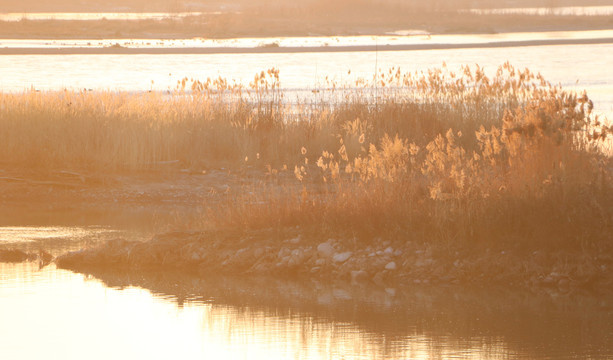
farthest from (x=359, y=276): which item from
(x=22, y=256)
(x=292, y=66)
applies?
(x=292, y=66)

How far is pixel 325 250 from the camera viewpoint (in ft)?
40.5

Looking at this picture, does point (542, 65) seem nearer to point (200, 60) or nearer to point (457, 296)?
point (200, 60)

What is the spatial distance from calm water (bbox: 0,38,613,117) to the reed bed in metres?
7.73

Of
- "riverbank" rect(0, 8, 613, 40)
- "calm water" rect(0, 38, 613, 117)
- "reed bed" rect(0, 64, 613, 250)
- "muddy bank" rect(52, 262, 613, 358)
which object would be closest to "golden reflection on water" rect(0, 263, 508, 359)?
"muddy bank" rect(52, 262, 613, 358)

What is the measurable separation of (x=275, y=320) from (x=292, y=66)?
34.1 meters

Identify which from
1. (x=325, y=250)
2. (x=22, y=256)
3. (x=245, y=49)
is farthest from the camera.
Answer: (x=245, y=49)

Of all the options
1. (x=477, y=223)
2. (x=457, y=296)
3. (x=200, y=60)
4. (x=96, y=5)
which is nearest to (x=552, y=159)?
(x=477, y=223)

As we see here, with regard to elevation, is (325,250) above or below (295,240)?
Answer: below

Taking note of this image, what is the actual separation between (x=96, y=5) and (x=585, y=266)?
319 feet

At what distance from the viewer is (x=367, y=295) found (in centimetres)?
1128

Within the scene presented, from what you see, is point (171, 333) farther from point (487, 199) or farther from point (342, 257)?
point (487, 199)

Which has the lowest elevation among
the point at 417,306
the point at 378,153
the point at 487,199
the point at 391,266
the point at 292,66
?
the point at 417,306

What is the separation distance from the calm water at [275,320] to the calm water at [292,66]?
1637 cm

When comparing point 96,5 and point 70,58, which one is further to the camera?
point 96,5
